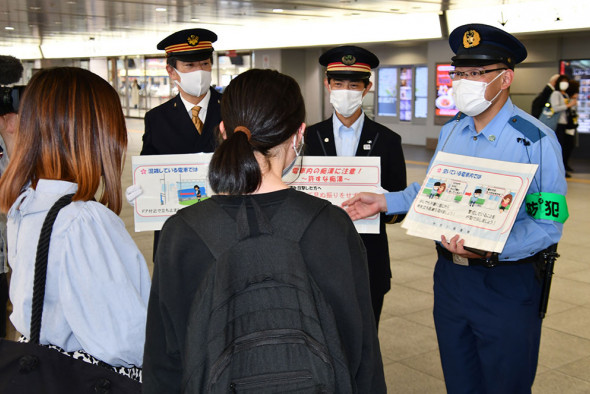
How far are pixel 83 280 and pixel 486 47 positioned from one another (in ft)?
6.19

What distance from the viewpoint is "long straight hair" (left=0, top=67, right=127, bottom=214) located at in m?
1.76

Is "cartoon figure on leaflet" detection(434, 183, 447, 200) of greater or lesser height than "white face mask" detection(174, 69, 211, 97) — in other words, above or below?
below

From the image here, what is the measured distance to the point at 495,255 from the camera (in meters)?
2.57

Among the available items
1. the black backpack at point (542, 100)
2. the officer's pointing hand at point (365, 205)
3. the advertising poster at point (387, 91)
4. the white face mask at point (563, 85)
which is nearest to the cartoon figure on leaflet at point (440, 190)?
the officer's pointing hand at point (365, 205)

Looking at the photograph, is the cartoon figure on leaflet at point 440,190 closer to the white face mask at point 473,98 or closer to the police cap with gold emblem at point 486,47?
the white face mask at point 473,98

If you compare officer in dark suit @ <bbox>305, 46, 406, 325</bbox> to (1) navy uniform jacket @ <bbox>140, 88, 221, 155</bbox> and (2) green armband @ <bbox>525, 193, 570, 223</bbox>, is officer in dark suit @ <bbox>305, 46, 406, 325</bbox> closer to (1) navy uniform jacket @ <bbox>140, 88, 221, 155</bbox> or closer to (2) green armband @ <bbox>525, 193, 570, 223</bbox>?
(1) navy uniform jacket @ <bbox>140, 88, 221, 155</bbox>

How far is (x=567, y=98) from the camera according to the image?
1265 centimetres

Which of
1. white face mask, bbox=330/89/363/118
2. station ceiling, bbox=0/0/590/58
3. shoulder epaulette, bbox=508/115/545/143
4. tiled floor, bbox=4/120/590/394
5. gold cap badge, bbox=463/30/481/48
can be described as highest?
station ceiling, bbox=0/0/590/58

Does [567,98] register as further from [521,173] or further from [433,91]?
[521,173]

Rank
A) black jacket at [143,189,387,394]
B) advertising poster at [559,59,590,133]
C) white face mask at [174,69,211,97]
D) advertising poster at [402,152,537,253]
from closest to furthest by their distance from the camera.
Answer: black jacket at [143,189,387,394] → advertising poster at [402,152,537,253] → white face mask at [174,69,211,97] → advertising poster at [559,59,590,133]

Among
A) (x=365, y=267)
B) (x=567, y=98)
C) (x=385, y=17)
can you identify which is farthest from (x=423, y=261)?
(x=385, y=17)

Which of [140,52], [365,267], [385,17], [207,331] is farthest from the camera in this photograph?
[140,52]

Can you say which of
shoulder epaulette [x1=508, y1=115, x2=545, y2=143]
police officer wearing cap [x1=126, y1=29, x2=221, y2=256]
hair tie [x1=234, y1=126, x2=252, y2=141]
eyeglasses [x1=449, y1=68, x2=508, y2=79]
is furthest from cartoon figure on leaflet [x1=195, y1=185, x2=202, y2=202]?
hair tie [x1=234, y1=126, x2=252, y2=141]

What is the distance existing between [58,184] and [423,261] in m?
5.44
